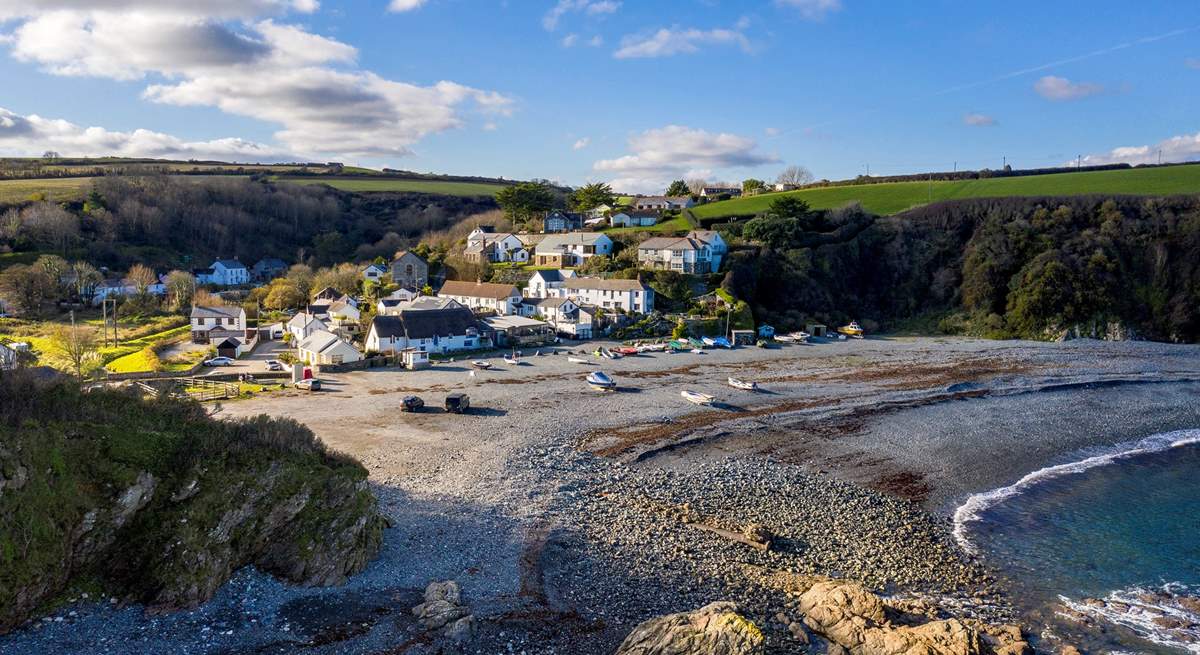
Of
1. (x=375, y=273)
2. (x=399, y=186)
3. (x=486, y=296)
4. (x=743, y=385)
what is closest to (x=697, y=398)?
(x=743, y=385)

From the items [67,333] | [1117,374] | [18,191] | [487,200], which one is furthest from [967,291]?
[18,191]

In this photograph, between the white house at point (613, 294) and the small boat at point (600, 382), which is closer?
the small boat at point (600, 382)

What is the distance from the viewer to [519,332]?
4991 centimetres

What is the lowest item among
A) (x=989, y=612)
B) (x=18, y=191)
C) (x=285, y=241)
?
(x=989, y=612)

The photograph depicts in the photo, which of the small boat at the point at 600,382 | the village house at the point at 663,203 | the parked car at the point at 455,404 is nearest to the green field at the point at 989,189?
the village house at the point at 663,203

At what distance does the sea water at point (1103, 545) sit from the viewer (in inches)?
627

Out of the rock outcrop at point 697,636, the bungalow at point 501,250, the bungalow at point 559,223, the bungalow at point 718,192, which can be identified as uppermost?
the bungalow at point 718,192

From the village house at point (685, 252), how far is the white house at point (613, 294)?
5.95 metres

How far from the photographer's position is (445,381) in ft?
123

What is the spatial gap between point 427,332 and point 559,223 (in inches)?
1705

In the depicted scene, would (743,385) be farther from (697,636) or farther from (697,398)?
A: (697,636)

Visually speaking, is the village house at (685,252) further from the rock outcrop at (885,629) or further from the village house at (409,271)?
the rock outcrop at (885,629)

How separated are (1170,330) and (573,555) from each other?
2498 inches

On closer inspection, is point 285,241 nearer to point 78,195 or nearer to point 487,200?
point 78,195
